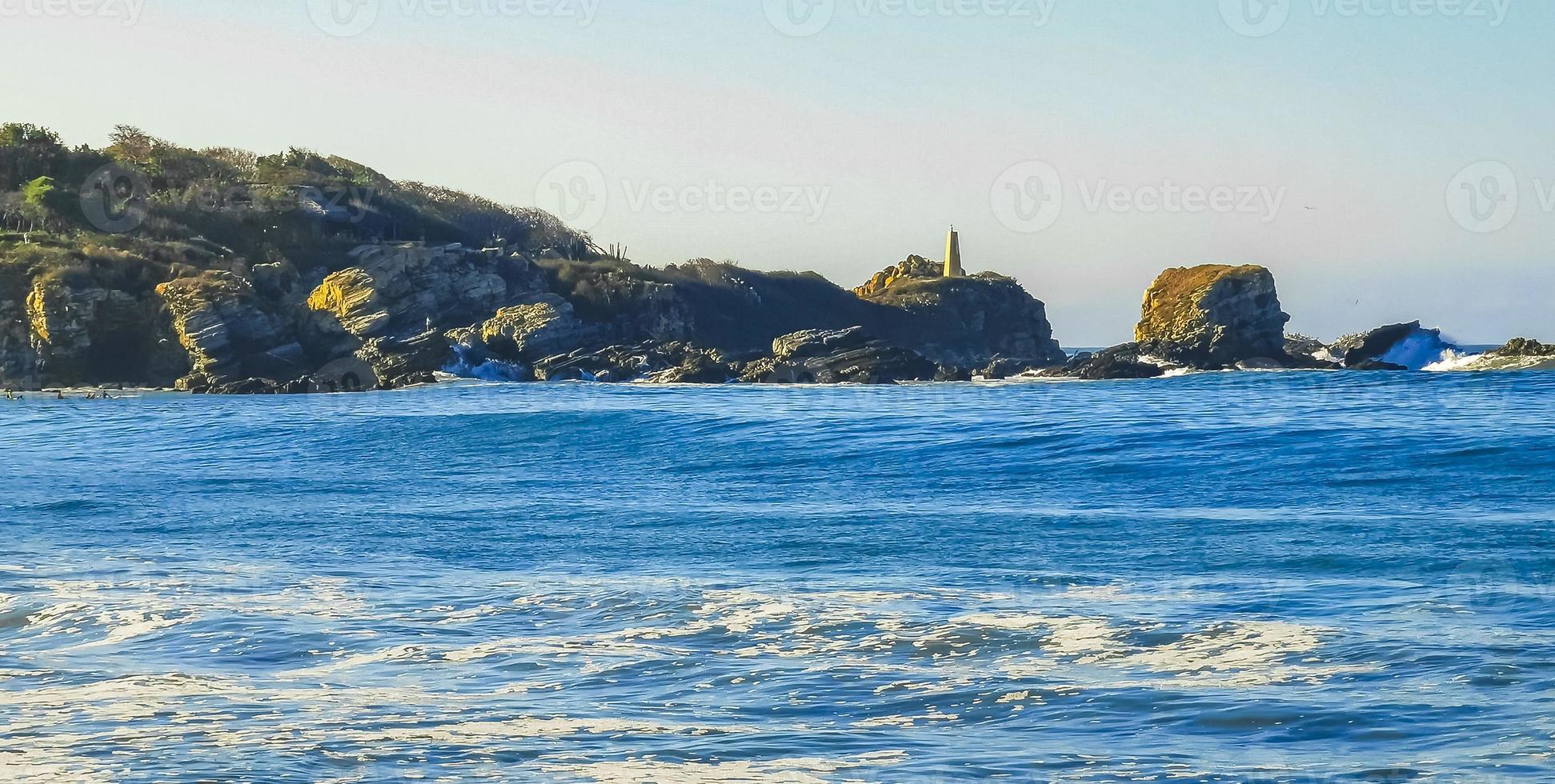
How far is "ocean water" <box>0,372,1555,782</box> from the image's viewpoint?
291 inches

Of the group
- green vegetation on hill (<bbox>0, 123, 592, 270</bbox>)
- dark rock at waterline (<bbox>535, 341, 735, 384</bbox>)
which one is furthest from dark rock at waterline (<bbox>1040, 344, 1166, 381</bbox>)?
green vegetation on hill (<bbox>0, 123, 592, 270</bbox>)

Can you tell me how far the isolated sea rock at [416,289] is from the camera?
70625 millimetres

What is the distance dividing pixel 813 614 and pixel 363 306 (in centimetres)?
6342

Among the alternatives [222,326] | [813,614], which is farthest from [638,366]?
[813,614]

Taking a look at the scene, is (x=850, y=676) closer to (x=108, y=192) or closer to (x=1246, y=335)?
(x=1246, y=335)

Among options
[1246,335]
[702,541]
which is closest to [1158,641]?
[702,541]

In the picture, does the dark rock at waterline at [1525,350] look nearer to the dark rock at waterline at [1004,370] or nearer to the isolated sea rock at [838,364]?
the dark rock at waterline at [1004,370]

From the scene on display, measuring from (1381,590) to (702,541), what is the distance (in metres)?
7.30

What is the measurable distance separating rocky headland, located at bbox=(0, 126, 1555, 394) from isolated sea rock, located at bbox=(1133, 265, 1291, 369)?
11 centimetres

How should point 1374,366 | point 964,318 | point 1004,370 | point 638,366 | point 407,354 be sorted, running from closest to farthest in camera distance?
point 407,354 → point 1374,366 → point 638,366 → point 1004,370 → point 964,318

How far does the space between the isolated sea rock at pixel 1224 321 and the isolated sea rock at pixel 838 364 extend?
11.8m

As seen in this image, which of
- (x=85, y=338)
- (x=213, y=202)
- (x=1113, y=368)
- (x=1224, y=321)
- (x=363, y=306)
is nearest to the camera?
(x=85, y=338)

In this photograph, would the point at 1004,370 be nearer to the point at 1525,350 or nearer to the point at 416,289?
the point at 1525,350

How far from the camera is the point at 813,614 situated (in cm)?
1120
